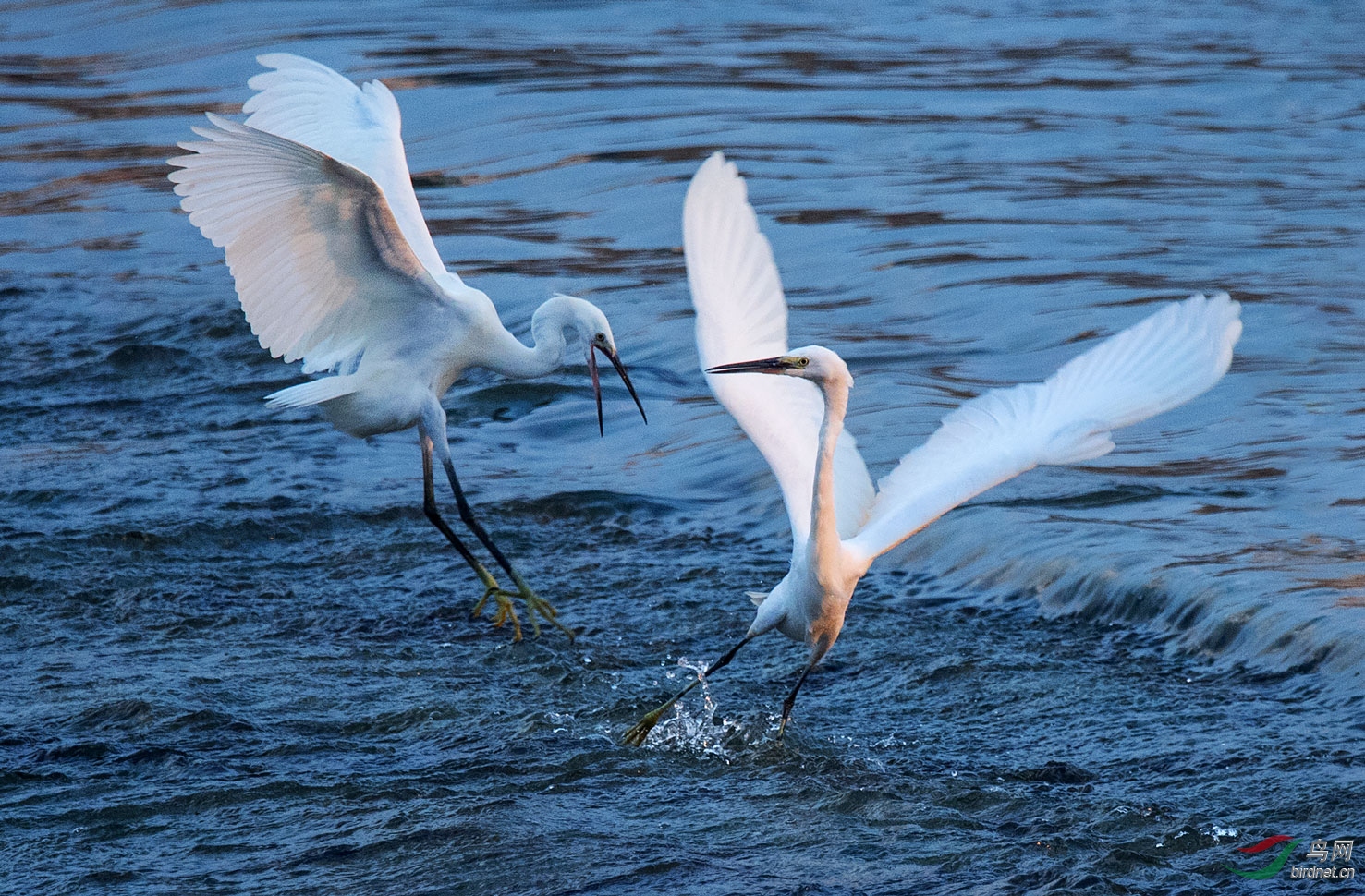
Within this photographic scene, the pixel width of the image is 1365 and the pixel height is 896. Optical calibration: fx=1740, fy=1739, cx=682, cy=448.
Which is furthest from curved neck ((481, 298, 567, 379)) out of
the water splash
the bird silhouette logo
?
the bird silhouette logo

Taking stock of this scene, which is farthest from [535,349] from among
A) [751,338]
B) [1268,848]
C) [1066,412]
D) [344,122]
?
[1268,848]

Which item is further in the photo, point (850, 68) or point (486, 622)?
point (850, 68)

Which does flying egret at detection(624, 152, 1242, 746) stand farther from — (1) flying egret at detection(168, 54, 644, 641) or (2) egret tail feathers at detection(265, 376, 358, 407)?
(2) egret tail feathers at detection(265, 376, 358, 407)

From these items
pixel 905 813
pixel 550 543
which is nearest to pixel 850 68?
pixel 550 543

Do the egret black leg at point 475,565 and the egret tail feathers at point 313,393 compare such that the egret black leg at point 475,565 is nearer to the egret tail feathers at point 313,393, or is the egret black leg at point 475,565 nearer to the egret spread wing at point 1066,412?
the egret tail feathers at point 313,393

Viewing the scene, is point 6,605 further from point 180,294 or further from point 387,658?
point 180,294

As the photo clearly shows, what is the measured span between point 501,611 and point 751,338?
5.61 feet

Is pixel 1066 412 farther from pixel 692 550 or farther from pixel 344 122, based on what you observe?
pixel 344 122

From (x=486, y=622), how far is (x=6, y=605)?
1.85m

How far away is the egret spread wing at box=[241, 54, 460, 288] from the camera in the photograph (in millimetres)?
7066

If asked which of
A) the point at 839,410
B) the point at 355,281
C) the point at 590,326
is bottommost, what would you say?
the point at 590,326

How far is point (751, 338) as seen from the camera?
5758 mm

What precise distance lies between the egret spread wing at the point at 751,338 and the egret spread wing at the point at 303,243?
1175 mm

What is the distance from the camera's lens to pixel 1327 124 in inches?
564
